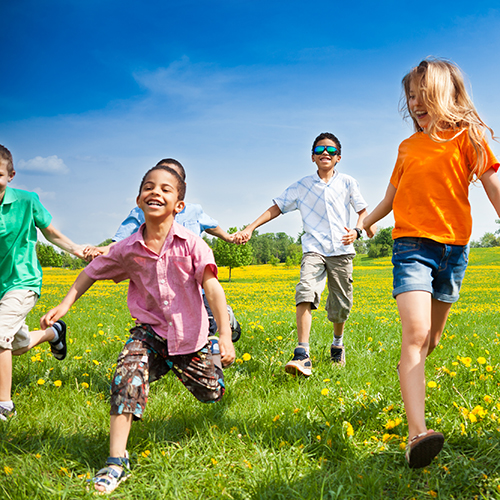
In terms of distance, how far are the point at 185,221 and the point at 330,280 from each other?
1.67 m

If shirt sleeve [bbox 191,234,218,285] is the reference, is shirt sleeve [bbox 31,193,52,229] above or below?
above

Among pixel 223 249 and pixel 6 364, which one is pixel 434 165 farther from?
pixel 223 249

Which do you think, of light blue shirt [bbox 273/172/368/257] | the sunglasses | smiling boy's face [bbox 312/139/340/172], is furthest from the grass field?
the sunglasses

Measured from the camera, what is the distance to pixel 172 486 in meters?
2.29

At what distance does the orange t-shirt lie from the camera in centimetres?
270

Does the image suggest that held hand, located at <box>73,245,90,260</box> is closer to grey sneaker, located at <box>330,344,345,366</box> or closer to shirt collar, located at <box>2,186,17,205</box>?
shirt collar, located at <box>2,186,17,205</box>

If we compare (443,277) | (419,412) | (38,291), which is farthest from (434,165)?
(38,291)

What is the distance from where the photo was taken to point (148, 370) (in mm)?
2730

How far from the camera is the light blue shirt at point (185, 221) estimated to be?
4129 millimetres

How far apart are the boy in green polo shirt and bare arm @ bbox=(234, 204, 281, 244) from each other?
1570mm

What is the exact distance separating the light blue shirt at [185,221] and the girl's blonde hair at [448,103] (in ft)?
7.56

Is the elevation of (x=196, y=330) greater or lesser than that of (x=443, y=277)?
lesser

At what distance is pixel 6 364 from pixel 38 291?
637 millimetres

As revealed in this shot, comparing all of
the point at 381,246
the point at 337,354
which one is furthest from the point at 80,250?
the point at 381,246
